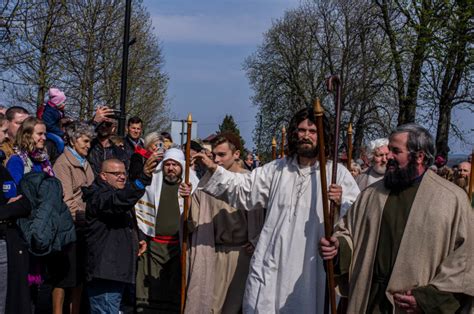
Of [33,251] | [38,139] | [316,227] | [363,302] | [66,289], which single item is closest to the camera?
[363,302]

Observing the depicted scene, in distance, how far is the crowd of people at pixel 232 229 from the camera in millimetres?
4559

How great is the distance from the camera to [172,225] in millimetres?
7836

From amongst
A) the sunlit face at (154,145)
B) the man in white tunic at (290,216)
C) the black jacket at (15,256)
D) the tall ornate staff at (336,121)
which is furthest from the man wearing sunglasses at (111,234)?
the tall ornate staff at (336,121)

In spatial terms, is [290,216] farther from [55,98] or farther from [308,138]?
[55,98]

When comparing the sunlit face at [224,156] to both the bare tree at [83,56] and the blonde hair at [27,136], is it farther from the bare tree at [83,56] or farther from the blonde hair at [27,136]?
the bare tree at [83,56]

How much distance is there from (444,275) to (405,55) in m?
21.0

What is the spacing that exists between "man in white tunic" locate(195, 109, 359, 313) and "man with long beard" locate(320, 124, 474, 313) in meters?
0.50

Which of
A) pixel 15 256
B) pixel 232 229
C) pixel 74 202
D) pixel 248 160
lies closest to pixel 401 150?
pixel 232 229

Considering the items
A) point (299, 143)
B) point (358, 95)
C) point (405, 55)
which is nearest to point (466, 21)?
point (405, 55)

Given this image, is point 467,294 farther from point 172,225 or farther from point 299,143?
point 172,225

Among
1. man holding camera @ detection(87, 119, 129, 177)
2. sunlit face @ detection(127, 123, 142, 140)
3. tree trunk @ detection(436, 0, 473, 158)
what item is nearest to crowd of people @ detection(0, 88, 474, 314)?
man holding camera @ detection(87, 119, 129, 177)

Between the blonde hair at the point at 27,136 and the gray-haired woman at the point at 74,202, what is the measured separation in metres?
0.87

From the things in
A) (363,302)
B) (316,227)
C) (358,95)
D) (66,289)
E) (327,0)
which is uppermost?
(327,0)

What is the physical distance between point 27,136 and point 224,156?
71.6 inches
